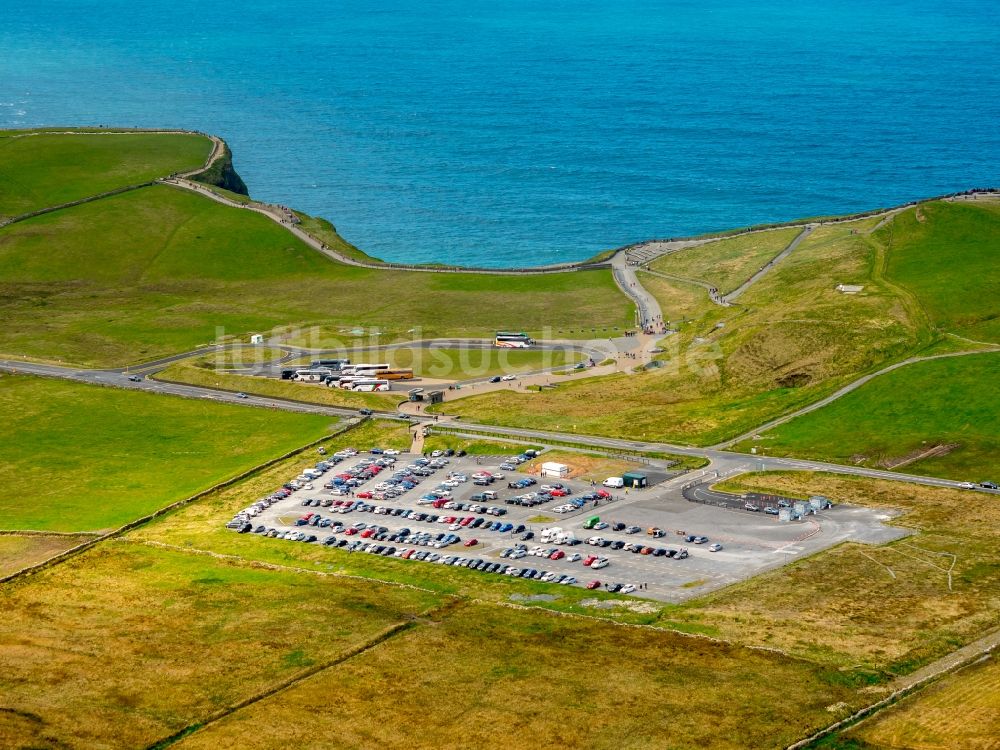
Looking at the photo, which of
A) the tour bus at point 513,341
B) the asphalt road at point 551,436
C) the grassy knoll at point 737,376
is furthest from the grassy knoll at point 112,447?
the tour bus at point 513,341

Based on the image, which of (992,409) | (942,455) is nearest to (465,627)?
(942,455)

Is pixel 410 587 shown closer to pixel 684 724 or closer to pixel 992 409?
pixel 684 724

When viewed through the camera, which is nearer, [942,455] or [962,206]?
[942,455]

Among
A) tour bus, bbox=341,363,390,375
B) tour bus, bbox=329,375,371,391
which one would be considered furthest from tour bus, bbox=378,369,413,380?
tour bus, bbox=329,375,371,391

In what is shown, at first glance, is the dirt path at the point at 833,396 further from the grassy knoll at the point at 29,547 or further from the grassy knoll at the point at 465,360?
the grassy knoll at the point at 29,547

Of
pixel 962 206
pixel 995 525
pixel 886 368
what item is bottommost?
pixel 995 525

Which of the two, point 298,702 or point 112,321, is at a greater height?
point 112,321

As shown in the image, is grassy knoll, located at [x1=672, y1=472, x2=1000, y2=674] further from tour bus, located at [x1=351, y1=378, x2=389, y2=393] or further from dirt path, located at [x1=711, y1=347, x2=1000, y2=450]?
tour bus, located at [x1=351, y1=378, x2=389, y2=393]
